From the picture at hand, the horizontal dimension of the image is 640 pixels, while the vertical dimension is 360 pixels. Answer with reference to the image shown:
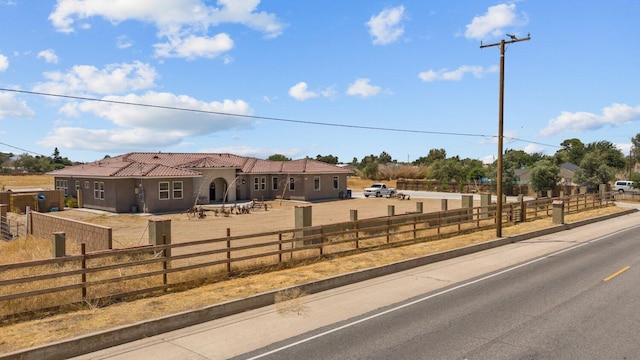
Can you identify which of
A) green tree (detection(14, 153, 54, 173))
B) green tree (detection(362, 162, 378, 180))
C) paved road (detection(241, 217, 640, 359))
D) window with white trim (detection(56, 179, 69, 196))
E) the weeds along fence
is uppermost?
green tree (detection(14, 153, 54, 173))

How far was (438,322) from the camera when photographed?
27.2 feet

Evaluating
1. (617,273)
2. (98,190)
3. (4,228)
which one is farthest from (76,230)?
(98,190)

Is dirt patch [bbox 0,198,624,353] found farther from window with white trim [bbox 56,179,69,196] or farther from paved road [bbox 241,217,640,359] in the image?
window with white trim [bbox 56,179,69,196]

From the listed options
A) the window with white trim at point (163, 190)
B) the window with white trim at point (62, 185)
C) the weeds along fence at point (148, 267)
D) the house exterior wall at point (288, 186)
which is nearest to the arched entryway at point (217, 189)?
the house exterior wall at point (288, 186)

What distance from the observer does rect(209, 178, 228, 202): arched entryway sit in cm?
4194

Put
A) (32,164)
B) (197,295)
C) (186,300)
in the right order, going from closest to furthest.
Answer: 1. (186,300)
2. (197,295)
3. (32,164)

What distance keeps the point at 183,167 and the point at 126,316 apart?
102 feet

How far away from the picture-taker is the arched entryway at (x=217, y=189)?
138ft

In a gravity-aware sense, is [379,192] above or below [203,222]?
above

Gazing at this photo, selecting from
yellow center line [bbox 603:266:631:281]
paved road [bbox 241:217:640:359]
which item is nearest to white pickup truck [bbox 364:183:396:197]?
yellow center line [bbox 603:266:631:281]

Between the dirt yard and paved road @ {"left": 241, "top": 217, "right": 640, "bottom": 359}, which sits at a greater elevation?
paved road @ {"left": 241, "top": 217, "right": 640, "bottom": 359}

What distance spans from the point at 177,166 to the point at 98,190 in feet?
21.0

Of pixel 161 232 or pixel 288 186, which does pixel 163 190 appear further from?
pixel 161 232

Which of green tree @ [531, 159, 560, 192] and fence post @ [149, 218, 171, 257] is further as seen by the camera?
green tree @ [531, 159, 560, 192]
